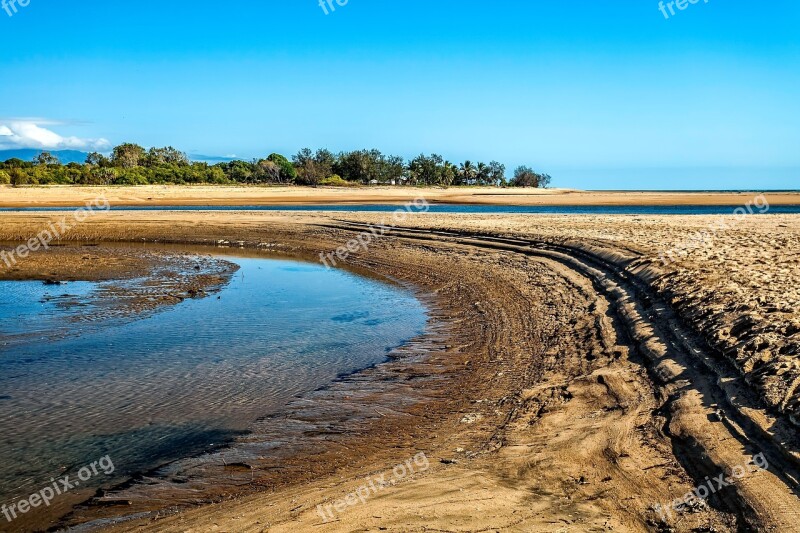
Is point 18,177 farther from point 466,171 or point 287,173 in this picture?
point 466,171

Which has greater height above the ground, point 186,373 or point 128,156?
point 128,156

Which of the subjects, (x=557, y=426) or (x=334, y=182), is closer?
(x=557, y=426)

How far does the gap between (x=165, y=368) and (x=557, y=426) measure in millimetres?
6136

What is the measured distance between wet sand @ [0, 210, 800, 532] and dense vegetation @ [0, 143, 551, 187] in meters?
70.4

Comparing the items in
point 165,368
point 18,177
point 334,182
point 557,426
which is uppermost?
point 334,182

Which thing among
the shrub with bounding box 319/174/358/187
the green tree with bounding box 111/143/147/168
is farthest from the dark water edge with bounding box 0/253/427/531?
the green tree with bounding box 111/143/147/168

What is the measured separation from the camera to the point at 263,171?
297 feet

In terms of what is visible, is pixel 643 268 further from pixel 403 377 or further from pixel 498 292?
pixel 403 377

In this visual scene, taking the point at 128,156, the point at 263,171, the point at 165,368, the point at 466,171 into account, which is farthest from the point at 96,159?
the point at 165,368

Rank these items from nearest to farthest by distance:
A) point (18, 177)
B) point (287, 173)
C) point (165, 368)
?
point (165, 368)
point (18, 177)
point (287, 173)

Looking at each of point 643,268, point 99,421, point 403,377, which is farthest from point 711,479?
point 643,268

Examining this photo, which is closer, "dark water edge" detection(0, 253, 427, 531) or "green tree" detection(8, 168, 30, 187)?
"dark water edge" detection(0, 253, 427, 531)

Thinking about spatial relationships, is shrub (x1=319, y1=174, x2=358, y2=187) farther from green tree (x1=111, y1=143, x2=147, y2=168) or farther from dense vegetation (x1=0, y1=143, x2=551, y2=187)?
green tree (x1=111, y1=143, x2=147, y2=168)

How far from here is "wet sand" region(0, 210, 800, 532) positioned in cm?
478
